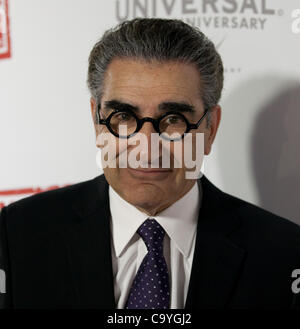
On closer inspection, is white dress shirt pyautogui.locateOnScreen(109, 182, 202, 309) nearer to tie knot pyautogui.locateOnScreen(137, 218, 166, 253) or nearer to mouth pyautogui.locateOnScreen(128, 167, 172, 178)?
tie knot pyautogui.locateOnScreen(137, 218, 166, 253)

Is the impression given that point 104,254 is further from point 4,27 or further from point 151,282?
point 4,27

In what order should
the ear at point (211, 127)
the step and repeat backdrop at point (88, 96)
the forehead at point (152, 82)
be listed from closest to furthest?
the forehead at point (152, 82) < the ear at point (211, 127) < the step and repeat backdrop at point (88, 96)

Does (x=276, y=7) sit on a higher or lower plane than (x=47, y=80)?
higher

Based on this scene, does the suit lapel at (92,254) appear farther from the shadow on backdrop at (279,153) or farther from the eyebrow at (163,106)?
the shadow on backdrop at (279,153)

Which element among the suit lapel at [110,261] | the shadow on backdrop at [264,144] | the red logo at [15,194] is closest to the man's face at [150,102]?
the suit lapel at [110,261]

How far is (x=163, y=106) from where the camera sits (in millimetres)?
1109

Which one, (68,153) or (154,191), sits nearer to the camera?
(154,191)

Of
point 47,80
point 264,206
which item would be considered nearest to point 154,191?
point 264,206

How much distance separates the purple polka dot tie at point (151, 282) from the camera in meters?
1.18

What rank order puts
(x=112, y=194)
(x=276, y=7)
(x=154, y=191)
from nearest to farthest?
(x=154, y=191)
(x=112, y=194)
(x=276, y=7)

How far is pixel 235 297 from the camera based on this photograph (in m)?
1.21

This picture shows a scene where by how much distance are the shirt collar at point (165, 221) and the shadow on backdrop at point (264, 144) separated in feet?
0.71

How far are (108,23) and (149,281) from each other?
0.70m
